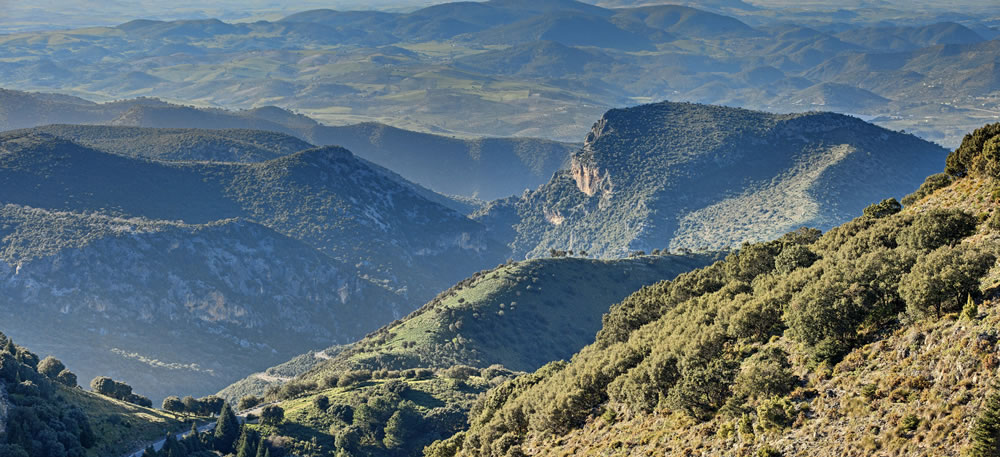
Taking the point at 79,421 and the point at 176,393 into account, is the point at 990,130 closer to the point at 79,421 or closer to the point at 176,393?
the point at 79,421

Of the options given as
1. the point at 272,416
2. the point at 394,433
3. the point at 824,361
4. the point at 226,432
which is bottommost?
the point at 394,433

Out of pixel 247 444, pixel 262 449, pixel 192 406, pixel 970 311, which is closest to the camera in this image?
pixel 970 311

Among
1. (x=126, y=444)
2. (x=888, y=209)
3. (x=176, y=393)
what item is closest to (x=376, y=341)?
(x=176, y=393)

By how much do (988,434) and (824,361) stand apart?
10.7 meters

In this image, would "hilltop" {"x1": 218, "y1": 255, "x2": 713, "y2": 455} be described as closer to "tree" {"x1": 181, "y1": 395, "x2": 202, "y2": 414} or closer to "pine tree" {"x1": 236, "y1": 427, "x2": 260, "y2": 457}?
"pine tree" {"x1": 236, "y1": 427, "x2": 260, "y2": 457}

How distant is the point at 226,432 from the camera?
93.2 metres

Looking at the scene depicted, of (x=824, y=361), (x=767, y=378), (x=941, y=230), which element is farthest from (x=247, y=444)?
(x=941, y=230)

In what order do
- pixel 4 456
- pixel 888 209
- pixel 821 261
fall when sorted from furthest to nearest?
pixel 4 456 → pixel 888 209 → pixel 821 261

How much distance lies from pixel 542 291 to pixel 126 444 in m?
103

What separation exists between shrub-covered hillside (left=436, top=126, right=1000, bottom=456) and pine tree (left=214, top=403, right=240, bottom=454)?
39229 millimetres

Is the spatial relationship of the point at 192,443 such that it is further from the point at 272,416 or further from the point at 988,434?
the point at 988,434

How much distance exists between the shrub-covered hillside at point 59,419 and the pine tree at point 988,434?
66178 mm

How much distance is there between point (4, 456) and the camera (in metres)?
70.4

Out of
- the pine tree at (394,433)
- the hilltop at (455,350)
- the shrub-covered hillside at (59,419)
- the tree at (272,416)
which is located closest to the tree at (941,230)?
the hilltop at (455,350)
